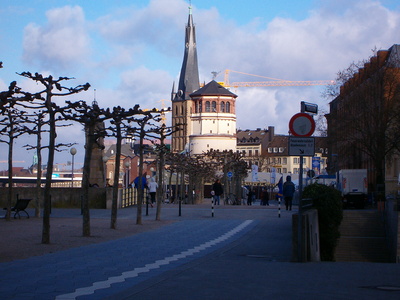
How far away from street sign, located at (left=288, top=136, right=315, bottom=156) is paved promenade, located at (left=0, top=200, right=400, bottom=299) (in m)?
2.29

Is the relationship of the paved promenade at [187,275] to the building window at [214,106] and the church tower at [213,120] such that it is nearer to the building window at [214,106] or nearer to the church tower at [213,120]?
the church tower at [213,120]

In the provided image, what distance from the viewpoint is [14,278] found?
12.1 m

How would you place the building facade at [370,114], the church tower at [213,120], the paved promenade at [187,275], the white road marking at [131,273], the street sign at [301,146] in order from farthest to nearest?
the church tower at [213,120]
the building facade at [370,114]
the street sign at [301,146]
the white road marking at [131,273]
the paved promenade at [187,275]

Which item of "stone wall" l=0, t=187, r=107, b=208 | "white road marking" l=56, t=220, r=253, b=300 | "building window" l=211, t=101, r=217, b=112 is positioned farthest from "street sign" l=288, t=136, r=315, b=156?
"building window" l=211, t=101, r=217, b=112

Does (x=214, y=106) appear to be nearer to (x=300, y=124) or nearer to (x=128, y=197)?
(x=128, y=197)

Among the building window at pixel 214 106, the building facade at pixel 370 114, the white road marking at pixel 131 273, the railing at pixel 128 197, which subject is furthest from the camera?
the building window at pixel 214 106

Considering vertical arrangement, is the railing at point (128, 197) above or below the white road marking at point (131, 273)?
above

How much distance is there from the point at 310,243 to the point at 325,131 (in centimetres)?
4982

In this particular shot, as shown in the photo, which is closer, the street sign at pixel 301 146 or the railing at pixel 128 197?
the street sign at pixel 301 146

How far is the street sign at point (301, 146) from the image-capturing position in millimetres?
15852

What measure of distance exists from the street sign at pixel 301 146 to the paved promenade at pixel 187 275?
2291mm

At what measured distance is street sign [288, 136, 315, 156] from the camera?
15.9m

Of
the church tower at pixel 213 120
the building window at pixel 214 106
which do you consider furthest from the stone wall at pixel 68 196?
the building window at pixel 214 106

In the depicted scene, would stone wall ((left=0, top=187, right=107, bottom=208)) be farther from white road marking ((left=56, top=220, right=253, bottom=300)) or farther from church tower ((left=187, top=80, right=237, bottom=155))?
church tower ((left=187, top=80, right=237, bottom=155))
